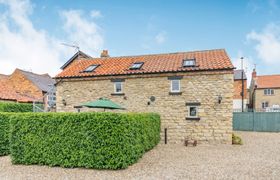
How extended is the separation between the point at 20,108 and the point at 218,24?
14.6m

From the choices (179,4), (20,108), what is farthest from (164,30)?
(20,108)

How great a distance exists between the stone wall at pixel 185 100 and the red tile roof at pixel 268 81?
3014 cm

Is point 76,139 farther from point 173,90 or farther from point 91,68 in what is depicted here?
point 91,68

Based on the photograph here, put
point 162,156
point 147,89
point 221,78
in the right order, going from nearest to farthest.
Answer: point 162,156 < point 221,78 < point 147,89

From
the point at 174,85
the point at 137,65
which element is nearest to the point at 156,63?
the point at 137,65

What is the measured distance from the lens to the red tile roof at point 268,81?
132ft

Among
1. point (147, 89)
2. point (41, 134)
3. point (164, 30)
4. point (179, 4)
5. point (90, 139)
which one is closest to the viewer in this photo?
point (90, 139)

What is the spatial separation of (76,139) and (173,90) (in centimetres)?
863

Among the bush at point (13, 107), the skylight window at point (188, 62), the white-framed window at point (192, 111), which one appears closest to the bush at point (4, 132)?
the bush at point (13, 107)

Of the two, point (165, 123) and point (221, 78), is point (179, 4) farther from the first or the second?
point (165, 123)

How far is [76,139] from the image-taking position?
8.97m

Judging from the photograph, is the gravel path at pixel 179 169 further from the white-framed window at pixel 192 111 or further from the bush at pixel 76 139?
the white-framed window at pixel 192 111

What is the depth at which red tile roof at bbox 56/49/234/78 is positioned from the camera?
15.8 metres

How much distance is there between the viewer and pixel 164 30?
14070mm
